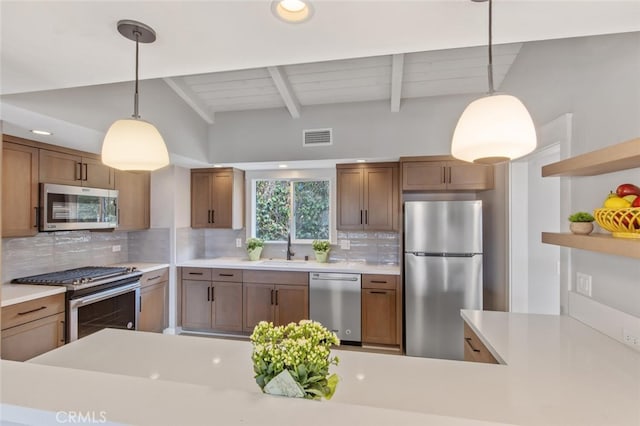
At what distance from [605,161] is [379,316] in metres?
2.63

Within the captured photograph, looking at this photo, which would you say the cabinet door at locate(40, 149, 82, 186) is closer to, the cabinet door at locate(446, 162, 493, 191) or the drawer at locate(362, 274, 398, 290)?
the drawer at locate(362, 274, 398, 290)

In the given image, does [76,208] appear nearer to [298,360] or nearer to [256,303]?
[256,303]

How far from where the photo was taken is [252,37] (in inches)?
50.3

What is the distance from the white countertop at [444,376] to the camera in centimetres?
95

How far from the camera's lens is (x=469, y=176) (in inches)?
135

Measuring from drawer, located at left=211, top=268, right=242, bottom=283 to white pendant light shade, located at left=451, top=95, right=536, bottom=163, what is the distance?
3.31m

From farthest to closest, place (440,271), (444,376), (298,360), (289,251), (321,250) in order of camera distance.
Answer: (289,251), (321,250), (440,271), (444,376), (298,360)

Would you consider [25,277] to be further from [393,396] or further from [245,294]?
[393,396]

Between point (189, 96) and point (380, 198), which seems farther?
point (380, 198)

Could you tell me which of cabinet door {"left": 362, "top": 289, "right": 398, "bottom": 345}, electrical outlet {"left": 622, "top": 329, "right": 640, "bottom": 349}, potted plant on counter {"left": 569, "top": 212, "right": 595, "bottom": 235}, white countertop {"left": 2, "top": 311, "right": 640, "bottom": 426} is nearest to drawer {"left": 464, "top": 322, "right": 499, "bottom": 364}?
white countertop {"left": 2, "top": 311, "right": 640, "bottom": 426}

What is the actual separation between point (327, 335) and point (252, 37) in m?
1.13

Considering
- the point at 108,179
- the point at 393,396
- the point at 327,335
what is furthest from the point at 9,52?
the point at 108,179

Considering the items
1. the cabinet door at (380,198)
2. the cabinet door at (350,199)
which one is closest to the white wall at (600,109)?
the cabinet door at (380,198)

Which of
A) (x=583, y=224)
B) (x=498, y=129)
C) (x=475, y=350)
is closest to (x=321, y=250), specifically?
(x=475, y=350)
